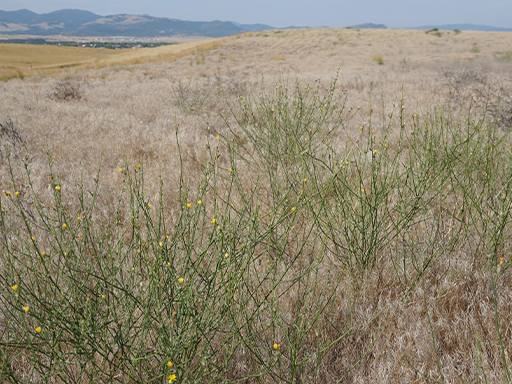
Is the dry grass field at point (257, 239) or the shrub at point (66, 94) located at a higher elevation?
the shrub at point (66, 94)

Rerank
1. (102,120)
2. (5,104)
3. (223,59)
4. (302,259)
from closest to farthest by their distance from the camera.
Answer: (302,259)
(102,120)
(5,104)
(223,59)

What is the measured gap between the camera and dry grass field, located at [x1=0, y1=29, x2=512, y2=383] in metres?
1.37

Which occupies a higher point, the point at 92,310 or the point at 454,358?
the point at 92,310

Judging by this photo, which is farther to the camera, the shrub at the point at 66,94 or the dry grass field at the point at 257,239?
the shrub at the point at 66,94

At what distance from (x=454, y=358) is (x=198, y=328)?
1279 mm

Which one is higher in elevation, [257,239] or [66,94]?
[66,94]

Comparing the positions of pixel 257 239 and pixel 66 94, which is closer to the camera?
pixel 257 239

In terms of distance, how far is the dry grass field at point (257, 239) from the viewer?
4.50ft

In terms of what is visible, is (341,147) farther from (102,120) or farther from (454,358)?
(102,120)

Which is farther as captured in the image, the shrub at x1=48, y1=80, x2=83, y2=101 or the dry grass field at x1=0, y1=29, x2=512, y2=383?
the shrub at x1=48, y1=80, x2=83, y2=101

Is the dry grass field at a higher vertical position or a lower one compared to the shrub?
lower

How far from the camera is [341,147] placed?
4.62m

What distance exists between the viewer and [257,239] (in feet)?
4.95

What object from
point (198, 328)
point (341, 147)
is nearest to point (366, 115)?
point (341, 147)
